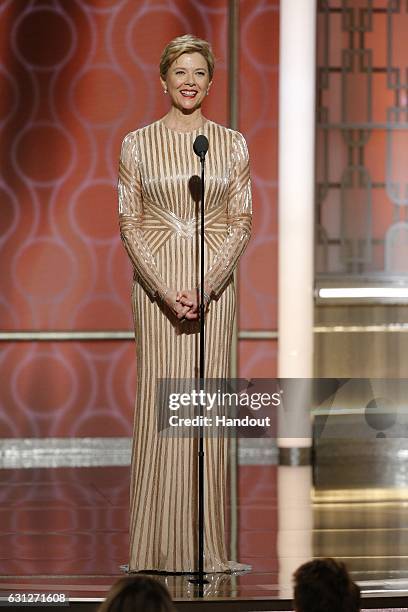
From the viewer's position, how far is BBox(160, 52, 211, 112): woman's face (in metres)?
4.52

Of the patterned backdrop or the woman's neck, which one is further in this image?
the patterned backdrop

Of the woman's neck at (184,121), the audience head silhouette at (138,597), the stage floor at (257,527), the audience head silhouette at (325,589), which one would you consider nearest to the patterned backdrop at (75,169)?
the stage floor at (257,527)

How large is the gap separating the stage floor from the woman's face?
161cm

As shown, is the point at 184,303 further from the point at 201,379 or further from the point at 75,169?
the point at 75,169

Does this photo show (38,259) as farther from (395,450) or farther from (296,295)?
(395,450)

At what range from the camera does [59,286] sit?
8227 millimetres

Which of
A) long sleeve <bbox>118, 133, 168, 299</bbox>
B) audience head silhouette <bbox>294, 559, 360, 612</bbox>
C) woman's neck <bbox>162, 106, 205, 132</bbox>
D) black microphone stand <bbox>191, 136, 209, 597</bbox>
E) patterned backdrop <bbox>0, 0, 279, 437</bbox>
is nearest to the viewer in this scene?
audience head silhouette <bbox>294, 559, 360, 612</bbox>

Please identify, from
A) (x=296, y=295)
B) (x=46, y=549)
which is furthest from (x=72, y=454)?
(x=46, y=549)

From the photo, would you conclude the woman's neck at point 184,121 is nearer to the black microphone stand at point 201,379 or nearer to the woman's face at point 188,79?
the woman's face at point 188,79

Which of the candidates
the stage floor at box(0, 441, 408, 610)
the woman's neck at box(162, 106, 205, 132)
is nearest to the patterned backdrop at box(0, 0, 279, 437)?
the stage floor at box(0, 441, 408, 610)

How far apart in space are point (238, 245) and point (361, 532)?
5.99 feet

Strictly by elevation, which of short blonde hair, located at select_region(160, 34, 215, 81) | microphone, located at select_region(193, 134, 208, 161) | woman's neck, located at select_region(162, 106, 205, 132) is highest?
short blonde hair, located at select_region(160, 34, 215, 81)

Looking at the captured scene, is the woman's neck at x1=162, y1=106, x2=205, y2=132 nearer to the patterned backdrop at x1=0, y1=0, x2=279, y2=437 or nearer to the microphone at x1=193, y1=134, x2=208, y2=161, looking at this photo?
the microphone at x1=193, y1=134, x2=208, y2=161

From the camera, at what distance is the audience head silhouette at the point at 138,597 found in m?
2.34
